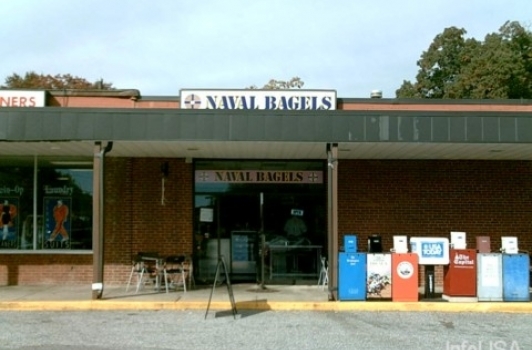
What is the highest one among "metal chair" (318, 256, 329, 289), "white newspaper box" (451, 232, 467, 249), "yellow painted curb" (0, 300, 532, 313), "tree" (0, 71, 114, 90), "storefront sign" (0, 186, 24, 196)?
"tree" (0, 71, 114, 90)

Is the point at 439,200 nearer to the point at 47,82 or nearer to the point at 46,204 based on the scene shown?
the point at 46,204

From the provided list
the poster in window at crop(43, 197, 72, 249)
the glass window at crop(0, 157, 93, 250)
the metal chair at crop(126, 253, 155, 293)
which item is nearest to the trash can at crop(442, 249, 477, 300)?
the metal chair at crop(126, 253, 155, 293)

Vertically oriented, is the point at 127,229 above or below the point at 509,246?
above

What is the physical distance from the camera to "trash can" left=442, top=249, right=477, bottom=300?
40.2 feet

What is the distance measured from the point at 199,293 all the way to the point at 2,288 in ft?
15.1

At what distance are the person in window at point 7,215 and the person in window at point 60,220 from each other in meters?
0.97

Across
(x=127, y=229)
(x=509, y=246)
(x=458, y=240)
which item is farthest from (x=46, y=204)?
(x=509, y=246)

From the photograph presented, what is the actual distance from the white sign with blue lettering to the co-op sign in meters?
4.87

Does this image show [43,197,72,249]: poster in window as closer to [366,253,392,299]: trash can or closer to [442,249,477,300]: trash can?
[366,253,392,299]: trash can

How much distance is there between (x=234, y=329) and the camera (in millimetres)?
9953

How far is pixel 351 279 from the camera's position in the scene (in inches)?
479

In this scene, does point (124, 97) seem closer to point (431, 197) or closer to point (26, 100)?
point (26, 100)

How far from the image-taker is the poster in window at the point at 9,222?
50.5 feet

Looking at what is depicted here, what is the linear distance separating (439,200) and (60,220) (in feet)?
29.4
